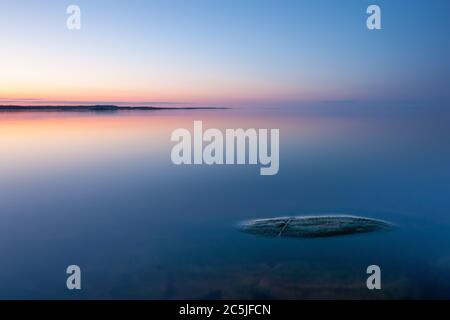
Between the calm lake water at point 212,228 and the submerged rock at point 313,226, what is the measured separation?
0.31 meters

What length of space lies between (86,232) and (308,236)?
210 inches

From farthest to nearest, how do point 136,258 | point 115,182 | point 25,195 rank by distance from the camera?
point 115,182, point 25,195, point 136,258

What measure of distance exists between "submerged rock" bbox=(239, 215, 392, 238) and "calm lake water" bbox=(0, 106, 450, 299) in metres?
0.31

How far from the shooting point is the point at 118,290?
809cm

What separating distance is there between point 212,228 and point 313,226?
2.48 metres

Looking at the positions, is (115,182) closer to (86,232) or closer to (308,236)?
(86,232)

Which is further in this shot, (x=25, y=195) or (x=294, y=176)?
(x=294, y=176)

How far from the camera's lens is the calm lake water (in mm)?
8250

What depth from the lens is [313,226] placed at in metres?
10.6

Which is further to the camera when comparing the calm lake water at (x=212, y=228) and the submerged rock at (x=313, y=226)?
the submerged rock at (x=313, y=226)

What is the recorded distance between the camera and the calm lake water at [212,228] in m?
8.25

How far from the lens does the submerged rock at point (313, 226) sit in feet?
33.6

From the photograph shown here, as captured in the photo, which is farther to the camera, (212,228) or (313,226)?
(212,228)
